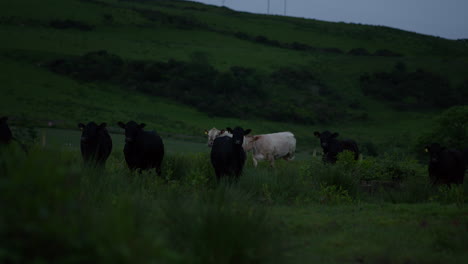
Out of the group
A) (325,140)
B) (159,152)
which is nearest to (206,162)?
(159,152)

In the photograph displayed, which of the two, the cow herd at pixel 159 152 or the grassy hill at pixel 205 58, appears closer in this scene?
the cow herd at pixel 159 152

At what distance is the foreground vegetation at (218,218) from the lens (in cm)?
437

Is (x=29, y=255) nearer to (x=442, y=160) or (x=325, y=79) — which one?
(x=442, y=160)

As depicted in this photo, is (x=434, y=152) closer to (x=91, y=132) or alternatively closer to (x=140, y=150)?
(x=140, y=150)

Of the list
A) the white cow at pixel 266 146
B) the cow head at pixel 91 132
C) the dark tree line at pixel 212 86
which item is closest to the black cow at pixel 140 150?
the cow head at pixel 91 132

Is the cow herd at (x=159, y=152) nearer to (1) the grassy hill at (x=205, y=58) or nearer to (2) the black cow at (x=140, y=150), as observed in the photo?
(2) the black cow at (x=140, y=150)

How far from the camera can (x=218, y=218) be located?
612 cm

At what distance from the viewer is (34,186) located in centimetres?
452

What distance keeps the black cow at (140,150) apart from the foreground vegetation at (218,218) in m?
0.44

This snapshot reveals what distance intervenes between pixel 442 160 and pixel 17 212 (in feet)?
47.5

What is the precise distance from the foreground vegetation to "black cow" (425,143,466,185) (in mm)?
1406

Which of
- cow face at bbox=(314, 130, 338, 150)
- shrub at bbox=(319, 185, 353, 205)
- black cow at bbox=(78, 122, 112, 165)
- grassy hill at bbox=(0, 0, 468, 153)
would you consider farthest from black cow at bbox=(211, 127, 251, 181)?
grassy hill at bbox=(0, 0, 468, 153)

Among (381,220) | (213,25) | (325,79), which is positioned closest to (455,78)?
(325,79)

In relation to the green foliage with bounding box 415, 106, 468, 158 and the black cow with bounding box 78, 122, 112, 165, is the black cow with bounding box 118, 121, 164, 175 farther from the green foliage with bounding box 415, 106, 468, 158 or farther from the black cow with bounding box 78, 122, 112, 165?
the green foliage with bounding box 415, 106, 468, 158
